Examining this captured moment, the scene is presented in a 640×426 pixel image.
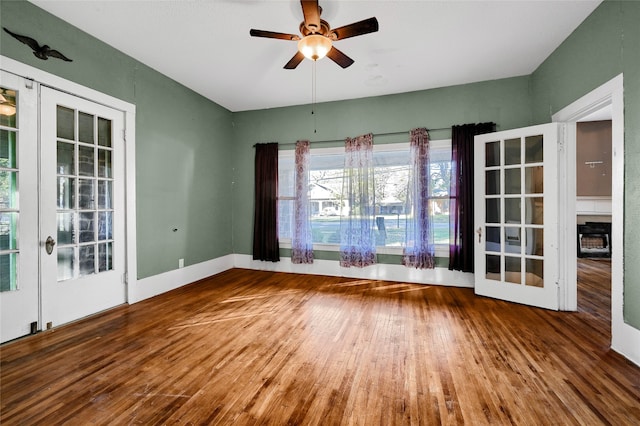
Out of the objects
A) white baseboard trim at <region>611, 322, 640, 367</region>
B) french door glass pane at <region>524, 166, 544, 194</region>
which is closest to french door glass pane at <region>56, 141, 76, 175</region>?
french door glass pane at <region>524, 166, 544, 194</region>

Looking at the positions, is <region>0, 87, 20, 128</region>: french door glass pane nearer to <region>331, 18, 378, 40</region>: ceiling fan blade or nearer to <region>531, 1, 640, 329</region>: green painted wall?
<region>331, 18, 378, 40</region>: ceiling fan blade

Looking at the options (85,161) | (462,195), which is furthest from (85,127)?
(462,195)

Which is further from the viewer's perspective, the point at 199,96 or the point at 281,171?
the point at 281,171

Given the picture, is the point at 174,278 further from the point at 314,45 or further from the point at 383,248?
the point at 314,45

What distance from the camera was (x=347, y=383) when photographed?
1.89 m

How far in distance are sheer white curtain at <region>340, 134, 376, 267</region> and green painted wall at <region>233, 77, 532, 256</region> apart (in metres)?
0.24

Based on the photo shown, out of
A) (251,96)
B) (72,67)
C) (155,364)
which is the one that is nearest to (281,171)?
(251,96)

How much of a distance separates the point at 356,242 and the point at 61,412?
3732 mm

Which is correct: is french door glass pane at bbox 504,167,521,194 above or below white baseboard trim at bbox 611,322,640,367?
above

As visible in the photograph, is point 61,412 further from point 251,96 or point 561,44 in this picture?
point 561,44

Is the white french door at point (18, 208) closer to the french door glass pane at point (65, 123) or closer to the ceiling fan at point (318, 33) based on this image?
the french door glass pane at point (65, 123)

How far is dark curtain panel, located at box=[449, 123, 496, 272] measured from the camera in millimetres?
4004

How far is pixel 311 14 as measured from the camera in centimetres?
214

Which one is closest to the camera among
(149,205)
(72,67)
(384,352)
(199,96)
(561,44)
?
(384,352)
